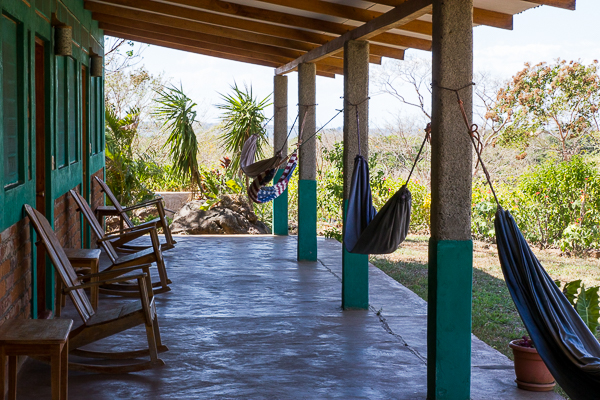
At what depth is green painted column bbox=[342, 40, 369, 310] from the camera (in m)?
5.23

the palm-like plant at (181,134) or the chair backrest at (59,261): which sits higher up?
the palm-like plant at (181,134)

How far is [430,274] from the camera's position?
3490mm

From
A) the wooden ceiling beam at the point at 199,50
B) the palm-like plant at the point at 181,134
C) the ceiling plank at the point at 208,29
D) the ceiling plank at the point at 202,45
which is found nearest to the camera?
the ceiling plank at the point at 208,29

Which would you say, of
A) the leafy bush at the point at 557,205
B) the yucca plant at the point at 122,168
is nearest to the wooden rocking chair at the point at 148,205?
the yucca plant at the point at 122,168

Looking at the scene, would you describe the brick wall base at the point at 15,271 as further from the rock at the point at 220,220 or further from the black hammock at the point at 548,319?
the rock at the point at 220,220

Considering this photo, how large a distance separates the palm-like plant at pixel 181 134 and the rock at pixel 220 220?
3.49ft

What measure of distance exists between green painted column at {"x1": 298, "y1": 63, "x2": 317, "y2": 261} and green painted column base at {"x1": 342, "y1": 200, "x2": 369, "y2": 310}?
6.98 feet

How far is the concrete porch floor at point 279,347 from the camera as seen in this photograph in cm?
351

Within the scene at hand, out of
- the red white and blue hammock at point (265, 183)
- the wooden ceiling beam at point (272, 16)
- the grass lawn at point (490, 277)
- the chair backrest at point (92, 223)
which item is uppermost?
the wooden ceiling beam at point (272, 16)

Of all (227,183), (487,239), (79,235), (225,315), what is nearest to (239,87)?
(227,183)

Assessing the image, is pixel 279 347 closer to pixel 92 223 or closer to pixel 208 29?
pixel 92 223

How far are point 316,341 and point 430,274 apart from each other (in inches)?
48.6

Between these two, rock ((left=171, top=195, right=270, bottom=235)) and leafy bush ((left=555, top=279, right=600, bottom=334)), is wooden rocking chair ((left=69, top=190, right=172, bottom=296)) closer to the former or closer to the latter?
leafy bush ((left=555, top=279, right=600, bottom=334))

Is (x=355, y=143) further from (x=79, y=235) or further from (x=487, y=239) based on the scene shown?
(x=487, y=239)
